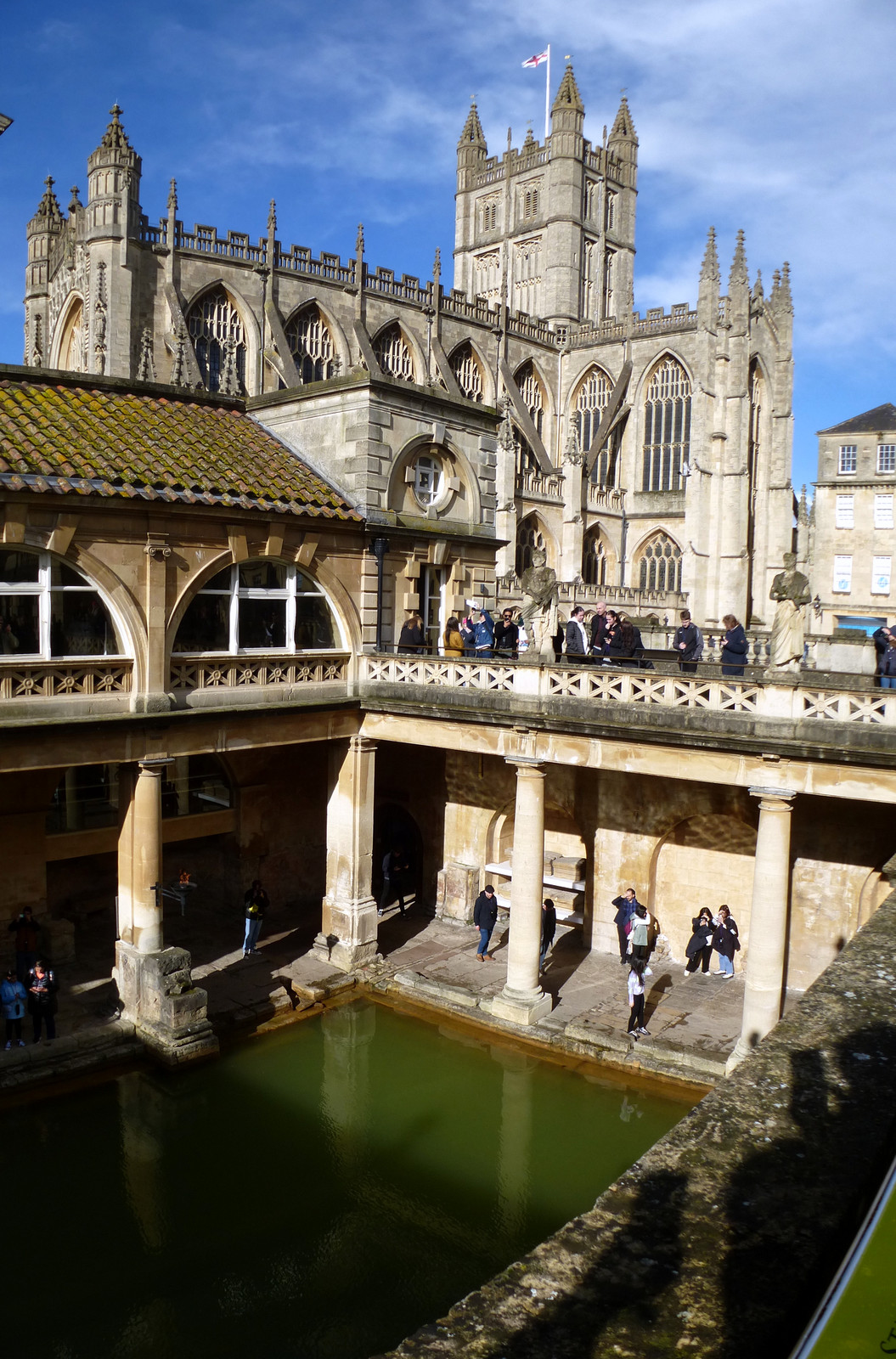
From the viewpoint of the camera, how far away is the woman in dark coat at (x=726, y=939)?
18188 millimetres

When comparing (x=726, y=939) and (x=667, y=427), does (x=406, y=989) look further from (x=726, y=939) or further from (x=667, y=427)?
(x=667, y=427)

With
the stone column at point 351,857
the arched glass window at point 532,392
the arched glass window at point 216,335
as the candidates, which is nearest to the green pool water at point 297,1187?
the stone column at point 351,857

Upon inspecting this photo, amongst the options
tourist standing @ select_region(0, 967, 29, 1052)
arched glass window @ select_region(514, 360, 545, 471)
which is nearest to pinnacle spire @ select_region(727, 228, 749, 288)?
arched glass window @ select_region(514, 360, 545, 471)

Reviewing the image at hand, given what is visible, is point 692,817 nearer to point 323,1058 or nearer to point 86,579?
point 323,1058

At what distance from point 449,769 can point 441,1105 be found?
8969 millimetres

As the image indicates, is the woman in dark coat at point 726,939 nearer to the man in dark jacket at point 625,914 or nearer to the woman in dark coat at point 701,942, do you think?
the woman in dark coat at point 701,942

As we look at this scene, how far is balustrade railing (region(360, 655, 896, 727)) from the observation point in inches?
512

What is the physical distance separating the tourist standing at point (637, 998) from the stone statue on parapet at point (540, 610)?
5.06 m

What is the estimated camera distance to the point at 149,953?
50.4ft

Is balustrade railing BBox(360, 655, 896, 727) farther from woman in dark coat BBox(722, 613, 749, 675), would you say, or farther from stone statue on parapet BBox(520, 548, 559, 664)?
woman in dark coat BBox(722, 613, 749, 675)

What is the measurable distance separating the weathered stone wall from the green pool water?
6.61 m

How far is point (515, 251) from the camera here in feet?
225

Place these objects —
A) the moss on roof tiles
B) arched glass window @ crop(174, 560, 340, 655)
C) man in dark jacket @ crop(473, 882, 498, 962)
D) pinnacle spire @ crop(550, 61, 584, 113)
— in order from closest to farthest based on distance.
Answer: the moss on roof tiles → arched glass window @ crop(174, 560, 340, 655) → man in dark jacket @ crop(473, 882, 498, 962) → pinnacle spire @ crop(550, 61, 584, 113)

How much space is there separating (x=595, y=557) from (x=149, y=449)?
40817 mm
